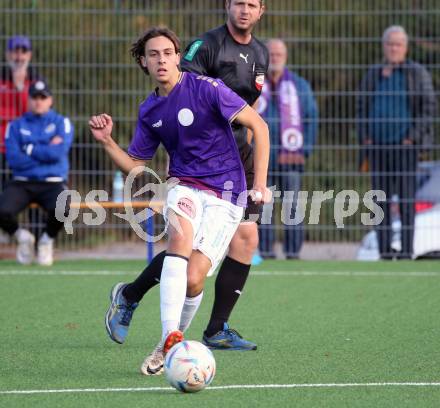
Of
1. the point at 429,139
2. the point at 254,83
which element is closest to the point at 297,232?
the point at 429,139

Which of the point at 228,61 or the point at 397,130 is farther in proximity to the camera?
the point at 397,130

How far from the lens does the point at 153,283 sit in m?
6.55

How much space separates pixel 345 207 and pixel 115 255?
8.37 feet

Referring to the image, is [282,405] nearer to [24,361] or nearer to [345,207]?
[24,361]

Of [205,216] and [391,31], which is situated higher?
[391,31]

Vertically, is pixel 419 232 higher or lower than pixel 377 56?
lower

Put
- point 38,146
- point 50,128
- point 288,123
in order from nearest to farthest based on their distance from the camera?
1. point 38,146
2. point 50,128
3. point 288,123

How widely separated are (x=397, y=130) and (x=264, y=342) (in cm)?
583

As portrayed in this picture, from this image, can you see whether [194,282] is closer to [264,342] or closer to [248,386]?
[248,386]

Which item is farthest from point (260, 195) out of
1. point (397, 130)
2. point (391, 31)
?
point (397, 130)

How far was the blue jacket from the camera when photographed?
1162cm

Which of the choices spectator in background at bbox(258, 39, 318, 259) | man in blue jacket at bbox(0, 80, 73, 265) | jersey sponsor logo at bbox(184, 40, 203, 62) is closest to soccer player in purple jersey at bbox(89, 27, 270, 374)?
jersey sponsor logo at bbox(184, 40, 203, 62)

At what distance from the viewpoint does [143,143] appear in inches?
245

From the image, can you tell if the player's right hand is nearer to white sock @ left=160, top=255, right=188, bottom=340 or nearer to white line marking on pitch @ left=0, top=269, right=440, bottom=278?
white sock @ left=160, top=255, right=188, bottom=340
